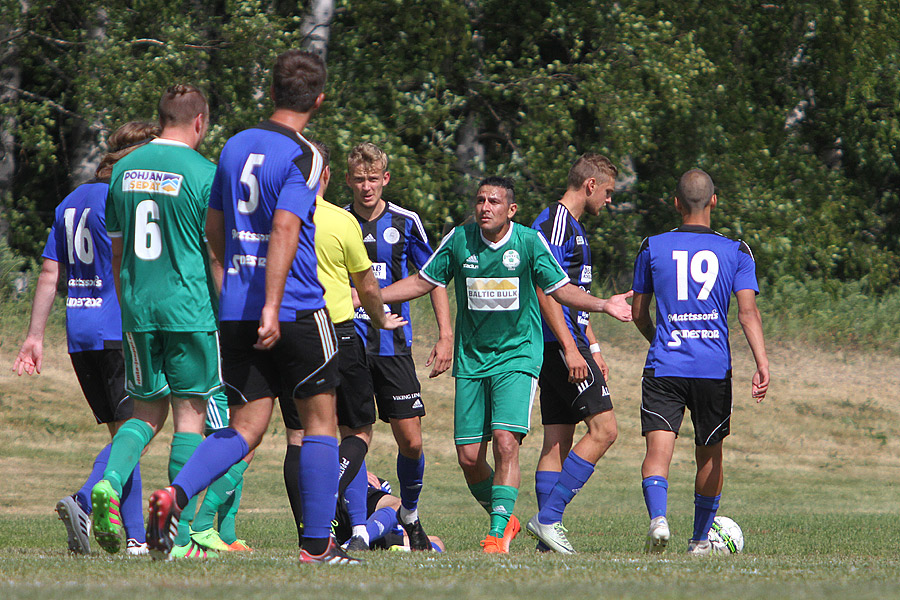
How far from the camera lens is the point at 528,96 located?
2092cm

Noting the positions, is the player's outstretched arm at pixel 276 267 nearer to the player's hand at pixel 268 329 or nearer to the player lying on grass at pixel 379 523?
the player's hand at pixel 268 329

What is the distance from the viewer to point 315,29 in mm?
20016

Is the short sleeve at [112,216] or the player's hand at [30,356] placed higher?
the short sleeve at [112,216]

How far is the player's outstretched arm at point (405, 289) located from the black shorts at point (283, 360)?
7.64 feet

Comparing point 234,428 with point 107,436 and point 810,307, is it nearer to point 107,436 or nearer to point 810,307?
point 107,436

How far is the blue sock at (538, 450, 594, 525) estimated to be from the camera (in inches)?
290

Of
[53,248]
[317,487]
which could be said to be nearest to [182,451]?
[317,487]

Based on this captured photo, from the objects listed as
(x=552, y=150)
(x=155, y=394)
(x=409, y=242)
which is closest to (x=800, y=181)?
(x=552, y=150)

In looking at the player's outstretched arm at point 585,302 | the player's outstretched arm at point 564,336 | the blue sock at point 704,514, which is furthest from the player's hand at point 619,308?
the blue sock at point 704,514

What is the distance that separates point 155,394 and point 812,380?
15.8 meters

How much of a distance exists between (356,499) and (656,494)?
1.82 meters

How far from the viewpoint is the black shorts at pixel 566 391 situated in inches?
303

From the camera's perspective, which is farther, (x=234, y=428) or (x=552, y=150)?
(x=552, y=150)

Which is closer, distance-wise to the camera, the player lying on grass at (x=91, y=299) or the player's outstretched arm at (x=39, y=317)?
the player lying on grass at (x=91, y=299)
